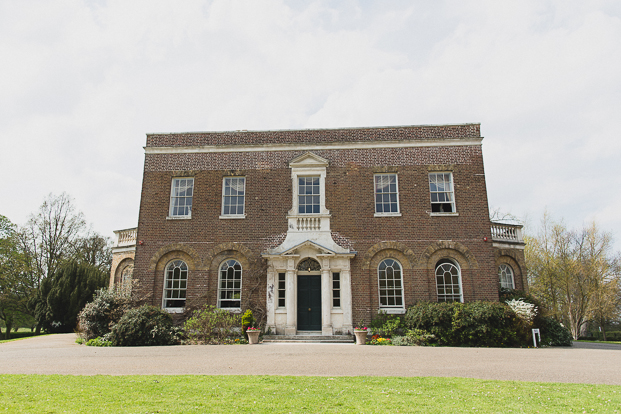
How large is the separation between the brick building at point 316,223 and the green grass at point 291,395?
29.2ft

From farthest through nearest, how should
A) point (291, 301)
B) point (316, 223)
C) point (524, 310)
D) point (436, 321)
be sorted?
point (316, 223) < point (291, 301) < point (524, 310) < point (436, 321)

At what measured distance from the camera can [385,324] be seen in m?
15.7

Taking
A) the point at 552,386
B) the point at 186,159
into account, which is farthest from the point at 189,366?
the point at 186,159

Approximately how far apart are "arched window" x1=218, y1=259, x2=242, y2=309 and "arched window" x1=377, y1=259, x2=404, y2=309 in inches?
236

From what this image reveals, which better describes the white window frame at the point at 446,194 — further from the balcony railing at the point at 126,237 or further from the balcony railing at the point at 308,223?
the balcony railing at the point at 126,237

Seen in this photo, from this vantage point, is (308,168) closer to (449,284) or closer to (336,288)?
(336,288)

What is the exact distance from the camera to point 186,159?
1839cm

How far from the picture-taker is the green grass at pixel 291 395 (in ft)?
17.7

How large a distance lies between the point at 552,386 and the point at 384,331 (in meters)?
8.66

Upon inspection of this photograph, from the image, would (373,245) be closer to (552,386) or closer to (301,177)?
(301,177)

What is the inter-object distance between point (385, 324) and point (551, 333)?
21.8ft

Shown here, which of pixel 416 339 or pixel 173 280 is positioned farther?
pixel 173 280

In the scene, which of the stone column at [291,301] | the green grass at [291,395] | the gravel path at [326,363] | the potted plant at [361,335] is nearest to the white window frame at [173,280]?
the stone column at [291,301]

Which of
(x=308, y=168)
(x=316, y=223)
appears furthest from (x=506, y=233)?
(x=308, y=168)
